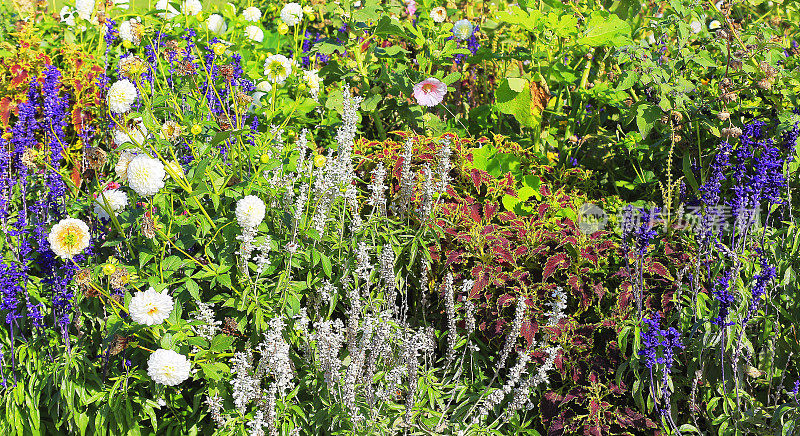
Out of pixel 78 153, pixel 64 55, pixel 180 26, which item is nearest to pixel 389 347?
pixel 78 153

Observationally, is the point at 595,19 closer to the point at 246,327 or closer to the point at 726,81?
the point at 726,81

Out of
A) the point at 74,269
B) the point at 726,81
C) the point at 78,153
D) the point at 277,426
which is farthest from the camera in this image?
the point at 78,153

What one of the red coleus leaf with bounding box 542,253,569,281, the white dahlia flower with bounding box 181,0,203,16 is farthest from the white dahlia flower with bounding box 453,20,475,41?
the red coleus leaf with bounding box 542,253,569,281

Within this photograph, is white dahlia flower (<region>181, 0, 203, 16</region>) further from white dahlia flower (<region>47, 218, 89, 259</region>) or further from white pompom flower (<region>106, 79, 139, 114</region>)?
white dahlia flower (<region>47, 218, 89, 259</region>)

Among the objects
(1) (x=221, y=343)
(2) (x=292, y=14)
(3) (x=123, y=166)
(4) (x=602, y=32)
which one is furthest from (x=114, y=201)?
(4) (x=602, y=32)

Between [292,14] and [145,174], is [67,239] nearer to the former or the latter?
[145,174]

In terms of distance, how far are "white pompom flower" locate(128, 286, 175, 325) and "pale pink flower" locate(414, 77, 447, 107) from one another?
5.02 feet

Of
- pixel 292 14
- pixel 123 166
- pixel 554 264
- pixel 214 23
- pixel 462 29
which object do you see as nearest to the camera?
pixel 123 166

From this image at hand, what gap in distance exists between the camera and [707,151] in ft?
9.65

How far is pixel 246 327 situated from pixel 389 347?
506 millimetres

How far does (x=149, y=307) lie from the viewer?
6.50ft

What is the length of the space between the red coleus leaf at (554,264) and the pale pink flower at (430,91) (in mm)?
1002

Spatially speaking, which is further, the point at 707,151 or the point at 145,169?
the point at 707,151

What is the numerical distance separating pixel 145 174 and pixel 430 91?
145 centimetres
